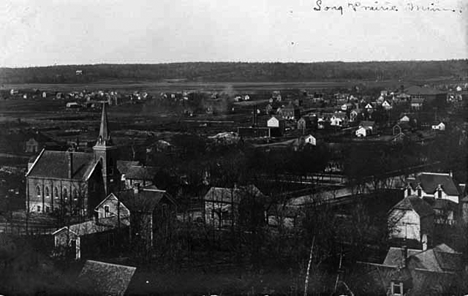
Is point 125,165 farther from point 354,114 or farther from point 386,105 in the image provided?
point 386,105

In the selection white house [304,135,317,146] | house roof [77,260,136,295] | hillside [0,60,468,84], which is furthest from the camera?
white house [304,135,317,146]

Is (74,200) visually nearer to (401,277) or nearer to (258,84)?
(258,84)

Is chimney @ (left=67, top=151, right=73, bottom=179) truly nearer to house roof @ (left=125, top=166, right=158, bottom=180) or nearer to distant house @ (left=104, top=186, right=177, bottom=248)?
distant house @ (left=104, top=186, right=177, bottom=248)

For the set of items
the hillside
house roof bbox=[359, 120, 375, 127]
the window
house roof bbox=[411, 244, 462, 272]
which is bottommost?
the window

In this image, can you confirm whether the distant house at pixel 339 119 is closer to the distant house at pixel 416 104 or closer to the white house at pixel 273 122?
the white house at pixel 273 122

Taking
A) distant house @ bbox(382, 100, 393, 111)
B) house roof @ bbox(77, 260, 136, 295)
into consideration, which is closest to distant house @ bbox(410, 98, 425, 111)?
distant house @ bbox(382, 100, 393, 111)

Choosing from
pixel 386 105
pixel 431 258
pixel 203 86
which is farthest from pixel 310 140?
pixel 431 258

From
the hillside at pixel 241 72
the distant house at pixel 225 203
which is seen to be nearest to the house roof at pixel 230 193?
the distant house at pixel 225 203

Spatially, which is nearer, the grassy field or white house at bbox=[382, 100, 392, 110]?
the grassy field
